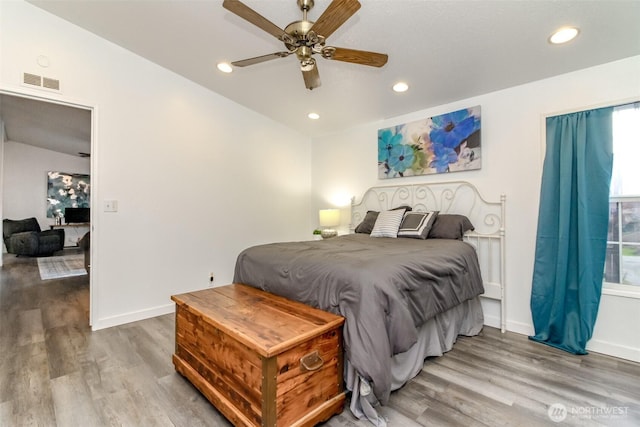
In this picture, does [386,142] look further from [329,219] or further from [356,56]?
[356,56]

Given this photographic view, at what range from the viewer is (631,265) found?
2268 millimetres

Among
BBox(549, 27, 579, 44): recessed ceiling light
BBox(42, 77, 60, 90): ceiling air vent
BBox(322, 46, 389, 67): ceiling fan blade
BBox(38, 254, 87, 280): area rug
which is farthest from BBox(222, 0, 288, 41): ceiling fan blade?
BBox(38, 254, 87, 280): area rug

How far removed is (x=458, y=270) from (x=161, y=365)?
235 cm

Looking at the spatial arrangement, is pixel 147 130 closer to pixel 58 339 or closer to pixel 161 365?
pixel 58 339

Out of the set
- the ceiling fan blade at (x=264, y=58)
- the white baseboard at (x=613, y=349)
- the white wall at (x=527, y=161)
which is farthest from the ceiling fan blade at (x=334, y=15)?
the white baseboard at (x=613, y=349)

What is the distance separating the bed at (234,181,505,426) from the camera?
4.90 ft

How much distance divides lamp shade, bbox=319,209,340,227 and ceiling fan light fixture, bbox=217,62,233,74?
82.6 inches

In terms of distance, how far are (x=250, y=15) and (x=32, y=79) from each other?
7.26 feet

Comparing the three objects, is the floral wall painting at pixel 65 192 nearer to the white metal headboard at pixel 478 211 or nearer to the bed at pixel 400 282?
the bed at pixel 400 282

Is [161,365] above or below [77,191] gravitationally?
below

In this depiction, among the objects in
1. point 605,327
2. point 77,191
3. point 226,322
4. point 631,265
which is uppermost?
point 77,191

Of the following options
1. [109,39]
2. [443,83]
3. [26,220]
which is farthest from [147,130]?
[26,220]

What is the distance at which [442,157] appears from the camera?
10.7 feet

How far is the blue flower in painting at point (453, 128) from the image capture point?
3037mm
